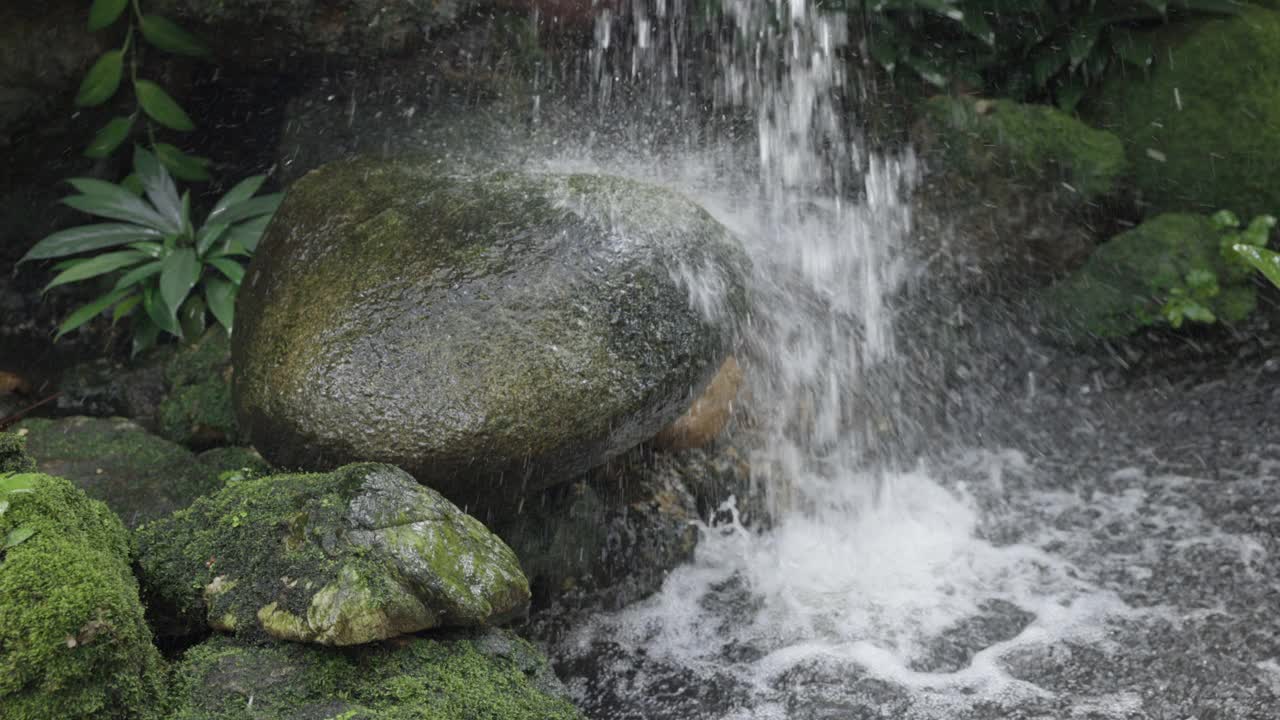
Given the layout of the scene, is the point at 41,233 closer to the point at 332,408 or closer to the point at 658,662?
the point at 332,408

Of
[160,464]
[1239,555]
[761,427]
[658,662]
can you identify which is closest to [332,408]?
[160,464]

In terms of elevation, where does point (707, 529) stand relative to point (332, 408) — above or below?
below

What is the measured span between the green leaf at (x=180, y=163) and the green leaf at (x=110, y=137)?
0.54 ft

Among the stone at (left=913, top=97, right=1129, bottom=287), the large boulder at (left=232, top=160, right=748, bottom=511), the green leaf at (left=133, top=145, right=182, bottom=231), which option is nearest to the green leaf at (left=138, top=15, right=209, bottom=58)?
the green leaf at (left=133, top=145, right=182, bottom=231)

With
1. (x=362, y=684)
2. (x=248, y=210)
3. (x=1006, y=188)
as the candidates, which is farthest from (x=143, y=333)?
(x=1006, y=188)

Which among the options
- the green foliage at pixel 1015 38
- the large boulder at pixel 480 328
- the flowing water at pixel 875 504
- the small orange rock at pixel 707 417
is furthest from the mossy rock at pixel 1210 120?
the large boulder at pixel 480 328

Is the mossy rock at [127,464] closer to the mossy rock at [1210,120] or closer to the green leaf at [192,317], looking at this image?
the green leaf at [192,317]

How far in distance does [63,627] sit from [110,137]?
12.5 ft

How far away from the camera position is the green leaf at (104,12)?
15.7ft

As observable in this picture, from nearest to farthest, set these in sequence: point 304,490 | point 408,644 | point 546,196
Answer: point 408,644 < point 304,490 < point 546,196

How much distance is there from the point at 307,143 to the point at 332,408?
2.68 metres

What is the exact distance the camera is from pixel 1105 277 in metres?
5.69

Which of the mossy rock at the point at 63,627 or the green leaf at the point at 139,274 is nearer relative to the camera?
the mossy rock at the point at 63,627

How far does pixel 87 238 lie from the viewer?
4.80m
